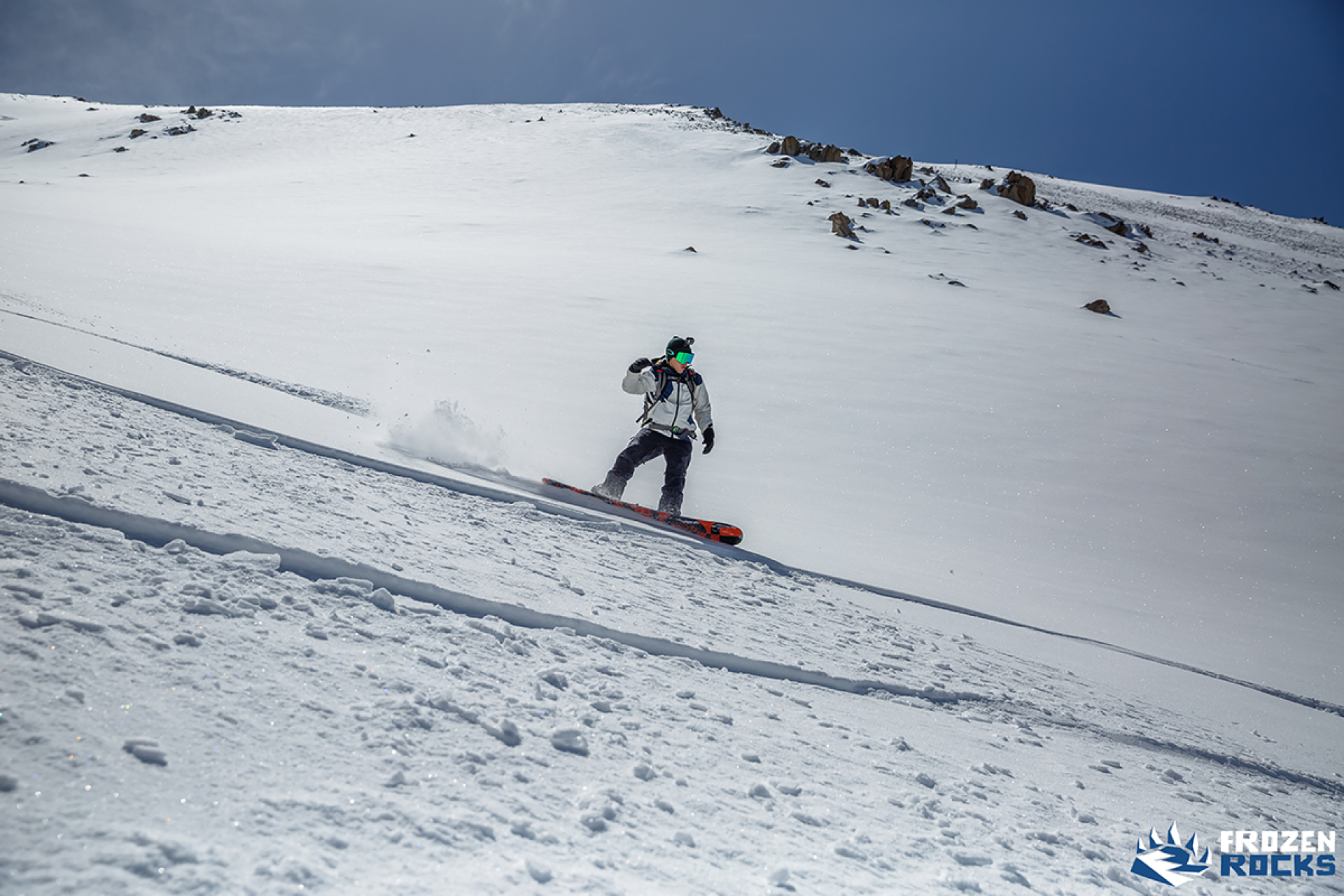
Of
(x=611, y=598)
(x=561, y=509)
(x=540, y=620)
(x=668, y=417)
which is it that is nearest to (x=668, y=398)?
(x=668, y=417)

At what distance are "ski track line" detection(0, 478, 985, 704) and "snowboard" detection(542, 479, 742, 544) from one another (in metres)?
2.38

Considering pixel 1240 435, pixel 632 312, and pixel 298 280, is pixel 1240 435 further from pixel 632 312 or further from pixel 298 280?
pixel 298 280

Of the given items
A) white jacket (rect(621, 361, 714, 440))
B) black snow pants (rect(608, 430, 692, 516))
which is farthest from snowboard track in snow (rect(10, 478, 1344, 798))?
white jacket (rect(621, 361, 714, 440))

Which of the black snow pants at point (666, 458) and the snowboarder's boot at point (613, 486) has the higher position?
the black snow pants at point (666, 458)

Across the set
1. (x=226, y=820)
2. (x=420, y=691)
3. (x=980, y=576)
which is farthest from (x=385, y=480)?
(x=980, y=576)

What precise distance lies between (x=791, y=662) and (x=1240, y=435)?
11138 millimetres

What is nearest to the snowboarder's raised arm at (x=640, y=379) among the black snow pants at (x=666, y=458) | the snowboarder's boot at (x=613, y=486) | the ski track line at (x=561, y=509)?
the black snow pants at (x=666, y=458)

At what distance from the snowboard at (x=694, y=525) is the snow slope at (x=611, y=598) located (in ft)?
1.66

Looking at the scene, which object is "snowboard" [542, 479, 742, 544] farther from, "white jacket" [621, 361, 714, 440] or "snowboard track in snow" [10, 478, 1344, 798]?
"snowboard track in snow" [10, 478, 1344, 798]

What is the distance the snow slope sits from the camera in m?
1.91

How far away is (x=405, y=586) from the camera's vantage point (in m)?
3.10

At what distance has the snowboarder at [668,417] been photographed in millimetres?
6613

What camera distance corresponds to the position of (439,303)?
562 inches

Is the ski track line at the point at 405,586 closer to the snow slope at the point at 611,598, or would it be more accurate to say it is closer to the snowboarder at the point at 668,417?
the snow slope at the point at 611,598
